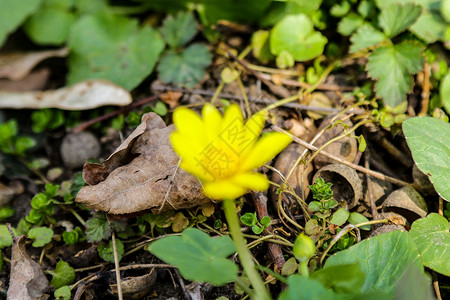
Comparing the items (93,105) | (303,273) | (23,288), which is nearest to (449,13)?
(303,273)

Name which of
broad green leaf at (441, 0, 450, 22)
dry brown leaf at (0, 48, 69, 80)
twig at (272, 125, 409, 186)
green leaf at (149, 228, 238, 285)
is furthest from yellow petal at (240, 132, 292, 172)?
dry brown leaf at (0, 48, 69, 80)

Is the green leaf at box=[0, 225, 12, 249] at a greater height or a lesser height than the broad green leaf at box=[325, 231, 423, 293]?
lesser

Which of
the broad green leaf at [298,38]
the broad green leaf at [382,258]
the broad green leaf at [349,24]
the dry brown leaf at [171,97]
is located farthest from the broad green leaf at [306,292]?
the broad green leaf at [349,24]

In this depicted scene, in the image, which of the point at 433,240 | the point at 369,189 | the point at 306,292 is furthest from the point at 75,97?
the point at 433,240

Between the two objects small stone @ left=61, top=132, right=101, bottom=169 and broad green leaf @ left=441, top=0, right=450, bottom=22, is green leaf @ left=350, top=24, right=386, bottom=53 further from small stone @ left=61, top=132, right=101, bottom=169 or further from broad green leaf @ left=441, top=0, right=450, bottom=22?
small stone @ left=61, top=132, right=101, bottom=169

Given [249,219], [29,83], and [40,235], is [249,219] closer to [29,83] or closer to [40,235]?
[40,235]

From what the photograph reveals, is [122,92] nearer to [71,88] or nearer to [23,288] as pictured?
[71,88]

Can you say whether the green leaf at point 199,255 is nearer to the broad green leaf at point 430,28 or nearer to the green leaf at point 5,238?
the green leaf at point 5,238
